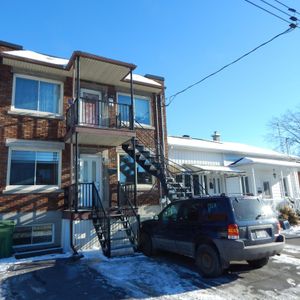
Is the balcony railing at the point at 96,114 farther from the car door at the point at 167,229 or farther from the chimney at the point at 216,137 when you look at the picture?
the chimney at the point at 216,137

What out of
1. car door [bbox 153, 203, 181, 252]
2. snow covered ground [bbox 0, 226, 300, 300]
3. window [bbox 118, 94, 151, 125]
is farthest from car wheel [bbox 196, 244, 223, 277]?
window [bbox 118, 94, 151, 125]

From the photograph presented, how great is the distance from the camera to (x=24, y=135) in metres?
11.3

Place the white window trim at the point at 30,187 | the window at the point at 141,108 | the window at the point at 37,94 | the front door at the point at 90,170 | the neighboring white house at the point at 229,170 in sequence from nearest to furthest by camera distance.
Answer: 1. the white window trim at the point at 30,187
2. the window at the point at 37,94
3. the front door at the point at 90,170
4. the window at the point at 141,108
5. the neighboring white house at the point at 229,170

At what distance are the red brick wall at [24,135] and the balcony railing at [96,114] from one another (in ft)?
2.78

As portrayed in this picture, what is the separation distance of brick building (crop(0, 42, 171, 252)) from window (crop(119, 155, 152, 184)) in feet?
0.15

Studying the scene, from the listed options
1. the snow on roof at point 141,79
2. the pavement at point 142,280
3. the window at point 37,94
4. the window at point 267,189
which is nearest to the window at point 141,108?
the snow on roof at point 141,79

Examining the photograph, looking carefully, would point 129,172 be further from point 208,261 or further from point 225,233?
point 225,233

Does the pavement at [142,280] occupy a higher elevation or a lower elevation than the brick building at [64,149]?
lower

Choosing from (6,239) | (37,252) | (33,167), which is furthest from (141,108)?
(6,239)

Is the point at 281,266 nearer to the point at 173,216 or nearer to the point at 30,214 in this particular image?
the point at 173,216

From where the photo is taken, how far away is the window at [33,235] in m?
10.6

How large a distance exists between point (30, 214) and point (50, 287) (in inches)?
189

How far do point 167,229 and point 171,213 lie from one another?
1.58ft

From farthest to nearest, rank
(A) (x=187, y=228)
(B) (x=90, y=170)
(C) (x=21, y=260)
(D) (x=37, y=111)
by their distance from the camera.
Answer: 1. (B) (x=90, y=170)
2. (D) (x=37, y=111)
3. (C) (x=21, y=260)
4. (A) (x=187, y=228)
